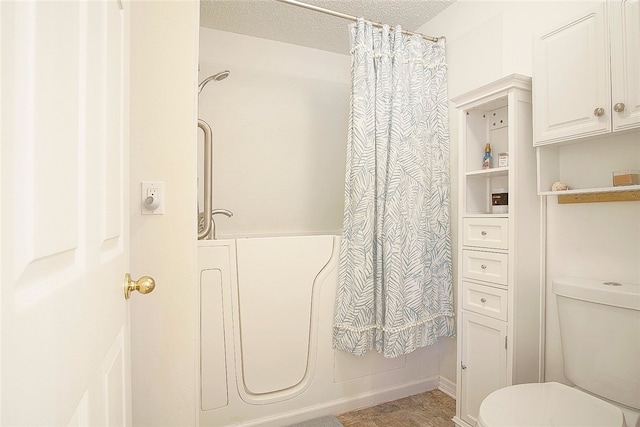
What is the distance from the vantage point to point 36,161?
0.31 metres

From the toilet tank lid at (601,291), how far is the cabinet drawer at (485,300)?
0.76 ft

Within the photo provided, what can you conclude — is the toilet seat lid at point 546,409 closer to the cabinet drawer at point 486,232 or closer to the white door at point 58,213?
the cabinet drawer at point 486,232

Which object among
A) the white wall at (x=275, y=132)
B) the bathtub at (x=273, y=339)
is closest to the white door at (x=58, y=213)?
the bathtub at (x=273, y=339)

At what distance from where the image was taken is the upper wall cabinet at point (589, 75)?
1202 millimetres

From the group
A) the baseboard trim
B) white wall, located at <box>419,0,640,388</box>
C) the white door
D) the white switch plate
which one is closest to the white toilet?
white wall, located at <box>419,0,640,388</box>

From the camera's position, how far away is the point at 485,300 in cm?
169

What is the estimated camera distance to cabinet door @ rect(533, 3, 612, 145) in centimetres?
128

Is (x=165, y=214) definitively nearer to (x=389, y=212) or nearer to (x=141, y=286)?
(x=141, y=286)

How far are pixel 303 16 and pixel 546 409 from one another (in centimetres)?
245

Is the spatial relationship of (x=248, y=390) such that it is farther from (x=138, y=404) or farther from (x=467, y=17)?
(x=467, y=17)

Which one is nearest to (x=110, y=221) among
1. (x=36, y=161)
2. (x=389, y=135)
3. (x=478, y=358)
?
(x=36, y=161)

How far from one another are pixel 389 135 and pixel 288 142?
1033mm

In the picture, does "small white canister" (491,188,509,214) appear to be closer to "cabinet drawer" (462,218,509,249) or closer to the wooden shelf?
"cabinet drawer" (462,218,509,249)

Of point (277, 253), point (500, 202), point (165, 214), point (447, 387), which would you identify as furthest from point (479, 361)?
point (165, 214)
